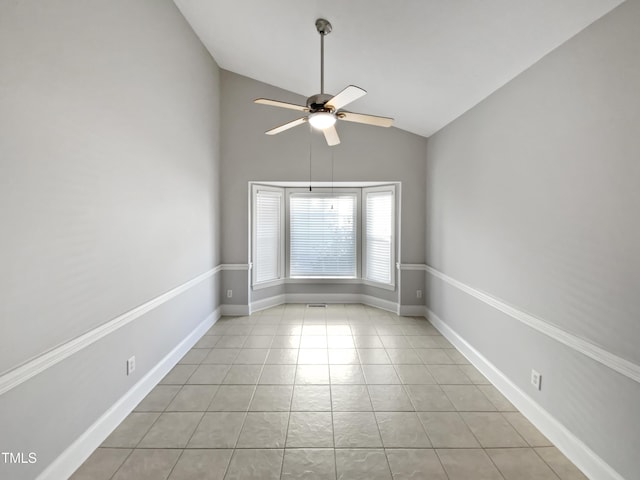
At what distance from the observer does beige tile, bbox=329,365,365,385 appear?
9.09 ft

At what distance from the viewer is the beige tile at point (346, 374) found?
277cm

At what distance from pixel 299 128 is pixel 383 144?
129 centimetres

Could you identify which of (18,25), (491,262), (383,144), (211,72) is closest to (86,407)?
(18,25)

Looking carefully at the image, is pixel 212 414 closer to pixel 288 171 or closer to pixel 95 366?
pixel 95 366

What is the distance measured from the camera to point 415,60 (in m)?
2.70

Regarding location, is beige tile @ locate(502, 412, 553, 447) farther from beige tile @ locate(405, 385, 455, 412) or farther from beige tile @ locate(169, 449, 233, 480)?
beige tile @ locate(169, 449, 233, 480)

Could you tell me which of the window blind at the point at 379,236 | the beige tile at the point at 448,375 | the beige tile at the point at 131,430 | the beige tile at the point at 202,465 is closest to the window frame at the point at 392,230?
the window blind at the point at 379,236

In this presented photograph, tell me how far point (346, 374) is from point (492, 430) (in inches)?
49.0

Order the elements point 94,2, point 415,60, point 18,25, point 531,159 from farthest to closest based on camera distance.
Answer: point 415,60 < point 531,159 < point 94,2 < point 18,25

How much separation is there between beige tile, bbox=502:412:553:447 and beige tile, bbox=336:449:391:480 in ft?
3.47

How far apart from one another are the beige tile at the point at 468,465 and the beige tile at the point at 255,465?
1041 mm

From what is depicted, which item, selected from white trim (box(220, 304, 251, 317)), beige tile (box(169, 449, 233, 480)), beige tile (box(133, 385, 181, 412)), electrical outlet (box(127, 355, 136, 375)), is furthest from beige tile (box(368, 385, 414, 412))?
white trim (box(220, 304, 251, 317))

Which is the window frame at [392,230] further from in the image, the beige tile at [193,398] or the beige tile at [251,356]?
the beige tile at [193,398]

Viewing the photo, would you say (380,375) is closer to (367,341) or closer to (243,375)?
(367,341)
